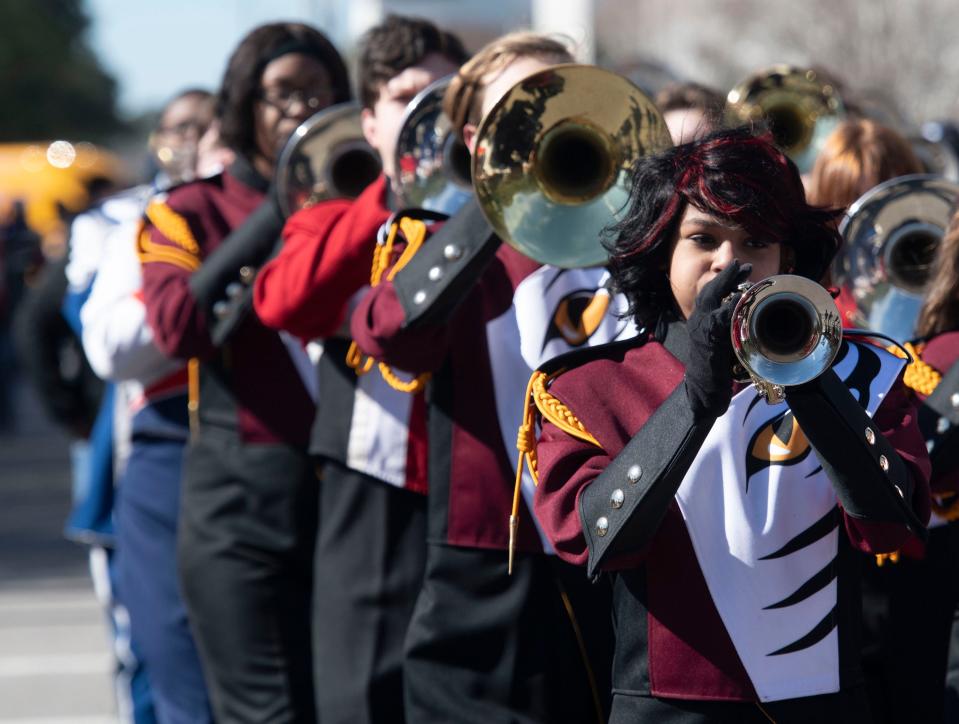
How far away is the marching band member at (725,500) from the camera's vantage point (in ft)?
8.39

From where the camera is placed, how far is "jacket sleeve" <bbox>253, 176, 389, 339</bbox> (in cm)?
353

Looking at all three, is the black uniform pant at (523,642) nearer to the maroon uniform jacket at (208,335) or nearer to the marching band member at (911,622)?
the marching band member at (911,622)

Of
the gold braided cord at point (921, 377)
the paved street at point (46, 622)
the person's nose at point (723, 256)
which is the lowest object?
the paved street at point (46, 622)

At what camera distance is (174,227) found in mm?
4289

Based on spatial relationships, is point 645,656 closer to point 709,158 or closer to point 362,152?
point 709,158

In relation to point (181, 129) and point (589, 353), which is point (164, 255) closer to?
point (589, 353)

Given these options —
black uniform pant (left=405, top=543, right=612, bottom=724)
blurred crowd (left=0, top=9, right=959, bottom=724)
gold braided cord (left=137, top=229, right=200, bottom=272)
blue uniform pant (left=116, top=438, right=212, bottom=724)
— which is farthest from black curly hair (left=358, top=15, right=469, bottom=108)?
→ blue uniform pant (left=116, top=438, right=212, bottom=724)

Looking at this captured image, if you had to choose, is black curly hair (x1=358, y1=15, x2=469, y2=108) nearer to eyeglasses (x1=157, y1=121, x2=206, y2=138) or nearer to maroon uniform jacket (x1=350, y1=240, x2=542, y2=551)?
maroon uniform jacket (x1=350, y1=240, x2=542, y2=551)

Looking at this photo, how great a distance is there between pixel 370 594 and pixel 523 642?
45 centimetres

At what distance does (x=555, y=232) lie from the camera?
312 cm

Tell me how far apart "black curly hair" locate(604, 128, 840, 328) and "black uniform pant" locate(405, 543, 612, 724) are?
26.9 inches

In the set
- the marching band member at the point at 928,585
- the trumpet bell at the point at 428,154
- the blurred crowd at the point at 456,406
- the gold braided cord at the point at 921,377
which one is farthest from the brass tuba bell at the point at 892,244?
the trumpet bell at the point at 428,154

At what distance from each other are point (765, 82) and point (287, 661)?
206 centimetres

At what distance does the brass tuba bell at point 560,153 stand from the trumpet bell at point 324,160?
94cm
